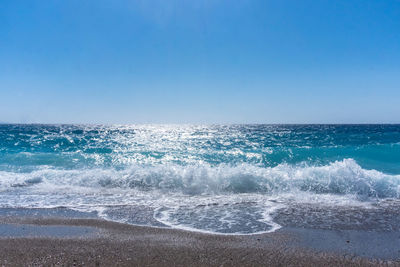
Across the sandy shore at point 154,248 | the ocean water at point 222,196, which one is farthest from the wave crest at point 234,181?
the sandy shore at point 154,248

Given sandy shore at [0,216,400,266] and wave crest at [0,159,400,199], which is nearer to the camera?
sandy shore at [0,216,400,266]

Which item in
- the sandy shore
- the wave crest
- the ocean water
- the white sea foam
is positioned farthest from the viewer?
the wave crest

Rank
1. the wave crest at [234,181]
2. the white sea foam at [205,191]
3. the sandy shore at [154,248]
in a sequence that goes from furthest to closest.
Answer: the wave crest at [234,181]
the white sea foam at [205,191]
the sandy shore at [154,248]

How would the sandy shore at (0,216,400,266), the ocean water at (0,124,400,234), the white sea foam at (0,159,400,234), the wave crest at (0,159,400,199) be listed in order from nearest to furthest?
the sandy shore at (0,216,400,266), the ocean water at (0,124,400,234), the white sea foam at (0,159,400,234), the wave crest at (0,159,400,199)

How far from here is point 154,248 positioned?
4895 mm

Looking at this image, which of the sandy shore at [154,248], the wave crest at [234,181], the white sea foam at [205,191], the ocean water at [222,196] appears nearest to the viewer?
the sandy shore at [154,248]

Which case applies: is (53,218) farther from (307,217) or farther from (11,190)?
(307,217)

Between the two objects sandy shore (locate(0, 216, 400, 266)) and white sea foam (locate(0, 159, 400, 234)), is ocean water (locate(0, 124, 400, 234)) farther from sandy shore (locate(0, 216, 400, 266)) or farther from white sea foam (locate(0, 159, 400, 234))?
sandy shore (locate(0, 216, 400, 266))

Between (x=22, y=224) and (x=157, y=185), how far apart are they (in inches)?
203

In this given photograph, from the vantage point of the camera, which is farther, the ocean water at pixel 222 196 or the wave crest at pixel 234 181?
the wave crest at pixel 234 181

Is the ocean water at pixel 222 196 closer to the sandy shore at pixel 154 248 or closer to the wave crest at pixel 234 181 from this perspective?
the wave crest at pixel 234 181

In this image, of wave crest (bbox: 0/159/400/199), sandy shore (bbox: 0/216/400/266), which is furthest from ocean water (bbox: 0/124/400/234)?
sandy shore (bbox: 0/216/400/266)

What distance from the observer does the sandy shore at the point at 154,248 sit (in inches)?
173

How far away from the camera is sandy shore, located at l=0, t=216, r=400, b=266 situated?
4398mm
